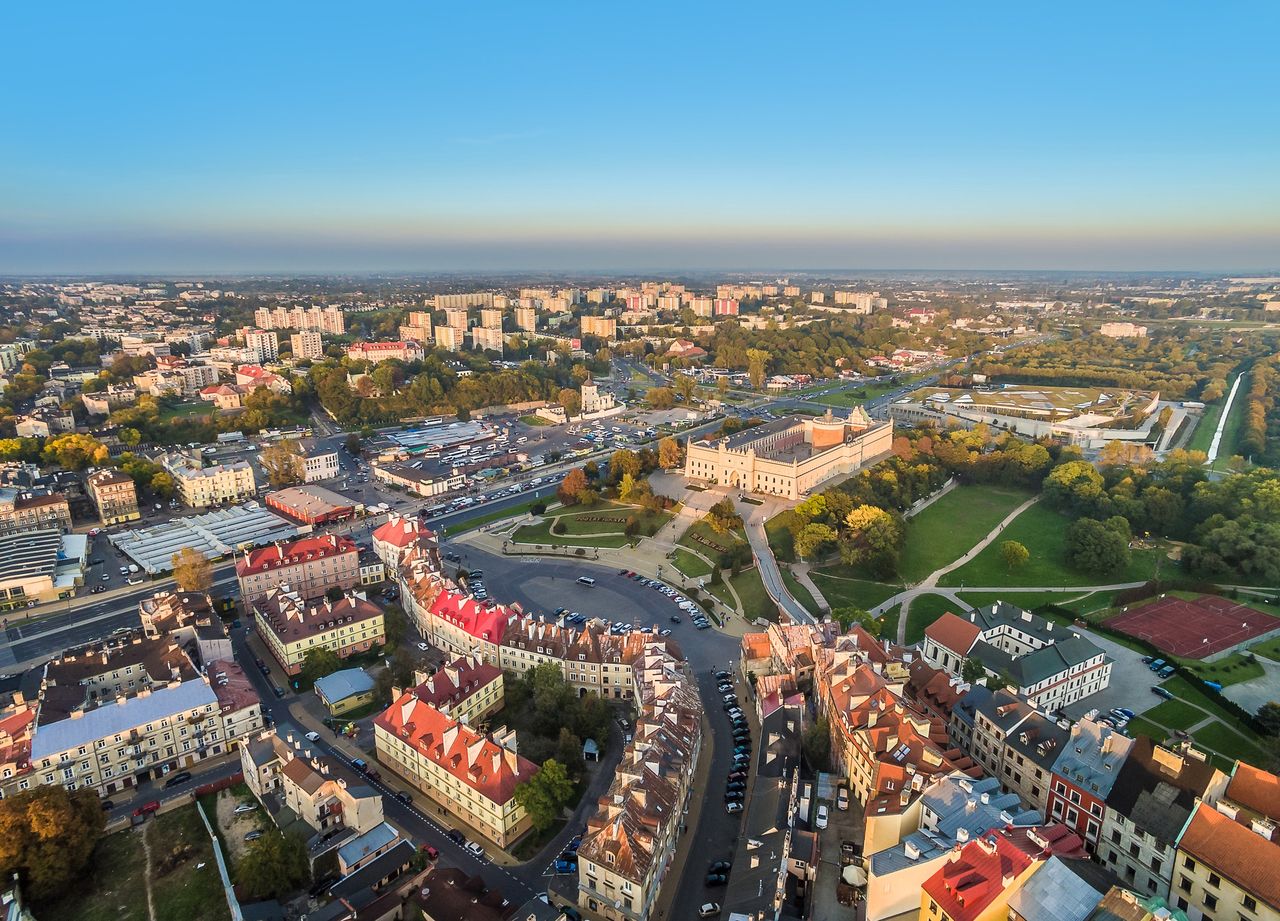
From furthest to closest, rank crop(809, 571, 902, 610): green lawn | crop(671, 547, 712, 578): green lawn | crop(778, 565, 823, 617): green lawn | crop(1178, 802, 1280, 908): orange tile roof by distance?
crop(671, 547, 712, 578): green lawn, crop(809, 571, 902, 610): green lawn, crop(778, 565, 823, 617): green lawn, crop(1178, 802, 1280, 908): orange tile roof

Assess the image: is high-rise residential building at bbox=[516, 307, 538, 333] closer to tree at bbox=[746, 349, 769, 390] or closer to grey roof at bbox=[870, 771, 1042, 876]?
tree at bbox=[746, 349, 769, 390]

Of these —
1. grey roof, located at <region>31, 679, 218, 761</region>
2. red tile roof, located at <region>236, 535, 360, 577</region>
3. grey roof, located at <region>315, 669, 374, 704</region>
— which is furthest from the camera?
red tile roof, located at <region>236, 535, 360, 577</region>

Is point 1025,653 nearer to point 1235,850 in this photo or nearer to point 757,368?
point 1235,850

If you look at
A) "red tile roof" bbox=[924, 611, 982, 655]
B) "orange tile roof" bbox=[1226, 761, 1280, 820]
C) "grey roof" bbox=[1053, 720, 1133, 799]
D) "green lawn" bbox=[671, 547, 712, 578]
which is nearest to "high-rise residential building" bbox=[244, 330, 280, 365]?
"green lawn" bbox=[671, 547, 712, 578]

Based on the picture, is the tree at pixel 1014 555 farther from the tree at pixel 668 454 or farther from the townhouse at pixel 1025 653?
the tree at pixel 668 454

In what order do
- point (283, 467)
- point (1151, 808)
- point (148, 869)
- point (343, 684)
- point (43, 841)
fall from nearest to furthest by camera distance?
1. point (1151, 808)
2. point (43, 841)
3. point (148, 869)
4. point (343, 684)
5. point (283, 467)

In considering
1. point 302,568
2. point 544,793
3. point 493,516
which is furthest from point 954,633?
point 302,568

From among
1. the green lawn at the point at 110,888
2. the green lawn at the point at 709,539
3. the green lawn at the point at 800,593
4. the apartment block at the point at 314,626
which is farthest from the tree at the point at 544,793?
the green lawn at the point at 709,539
